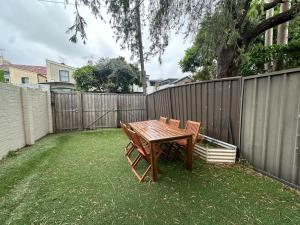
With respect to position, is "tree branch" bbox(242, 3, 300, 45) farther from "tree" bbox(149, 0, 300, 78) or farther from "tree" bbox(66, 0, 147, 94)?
"tree" bbox(66, 0, 147, 94)

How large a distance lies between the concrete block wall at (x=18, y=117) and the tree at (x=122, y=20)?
8.82 feet

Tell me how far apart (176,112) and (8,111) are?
483 centimetres

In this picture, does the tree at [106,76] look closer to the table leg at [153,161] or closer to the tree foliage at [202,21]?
the tree foliage at [202,21]

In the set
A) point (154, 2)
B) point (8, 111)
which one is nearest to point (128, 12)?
point (154, 2)

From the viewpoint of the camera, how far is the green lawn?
6.79ft

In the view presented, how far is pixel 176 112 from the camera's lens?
6176 mm

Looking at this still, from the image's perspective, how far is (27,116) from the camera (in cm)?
→ 545

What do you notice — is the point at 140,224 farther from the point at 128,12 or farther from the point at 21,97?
the point at 21,97

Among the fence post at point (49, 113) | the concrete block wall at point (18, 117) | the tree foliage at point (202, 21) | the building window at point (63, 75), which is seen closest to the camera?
the tree foliage at point (202, 21)

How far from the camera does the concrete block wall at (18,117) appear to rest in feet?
14.0

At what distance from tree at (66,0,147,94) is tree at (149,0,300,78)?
0.45 m

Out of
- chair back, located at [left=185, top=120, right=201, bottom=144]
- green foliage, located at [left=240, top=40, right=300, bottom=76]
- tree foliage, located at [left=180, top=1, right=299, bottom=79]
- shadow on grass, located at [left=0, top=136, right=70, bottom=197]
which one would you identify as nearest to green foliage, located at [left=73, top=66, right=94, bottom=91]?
shadow on grass, located at [left=0, top=136, right=70, bottom=197]

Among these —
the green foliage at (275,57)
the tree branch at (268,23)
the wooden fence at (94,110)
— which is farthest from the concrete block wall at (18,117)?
the green foliage at (275,57)

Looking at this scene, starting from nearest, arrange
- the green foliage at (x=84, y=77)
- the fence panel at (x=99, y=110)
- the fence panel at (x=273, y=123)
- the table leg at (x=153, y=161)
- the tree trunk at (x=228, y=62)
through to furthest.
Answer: the fence panel at (x=273, y=123) < the table leg at (x=153, y=161) < the tree trunk at (x=228, y=62) < the fence panel at (x=99, y=110) < the green foliage at (x=84, y=77)
